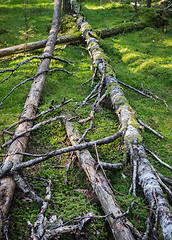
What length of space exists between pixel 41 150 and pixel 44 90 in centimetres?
334

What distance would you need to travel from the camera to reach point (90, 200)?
366cm

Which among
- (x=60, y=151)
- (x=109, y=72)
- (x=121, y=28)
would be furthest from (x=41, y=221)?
(x=121, y=28)

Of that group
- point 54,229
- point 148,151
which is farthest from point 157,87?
point 54,229

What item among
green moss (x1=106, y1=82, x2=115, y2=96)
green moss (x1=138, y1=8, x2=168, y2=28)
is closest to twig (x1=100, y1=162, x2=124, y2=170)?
green moss (x1=106, y1=82, x2=115, y2=96)

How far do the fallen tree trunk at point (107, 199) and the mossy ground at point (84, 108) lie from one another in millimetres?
275

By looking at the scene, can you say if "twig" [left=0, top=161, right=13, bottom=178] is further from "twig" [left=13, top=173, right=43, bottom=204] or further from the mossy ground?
the mossy ground

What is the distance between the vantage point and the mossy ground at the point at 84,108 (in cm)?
359

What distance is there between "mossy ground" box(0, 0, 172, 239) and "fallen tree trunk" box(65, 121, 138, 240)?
0.90 ft

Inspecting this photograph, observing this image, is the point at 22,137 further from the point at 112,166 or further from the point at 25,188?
the point at 112,166

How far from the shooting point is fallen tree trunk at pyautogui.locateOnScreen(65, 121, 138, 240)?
2.99m

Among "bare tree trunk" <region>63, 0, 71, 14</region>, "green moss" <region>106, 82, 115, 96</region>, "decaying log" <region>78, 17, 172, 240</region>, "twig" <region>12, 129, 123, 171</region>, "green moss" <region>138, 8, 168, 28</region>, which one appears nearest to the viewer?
"decaying log" <region>78, 17, 172, 240</region>

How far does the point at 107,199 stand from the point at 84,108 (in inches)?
149

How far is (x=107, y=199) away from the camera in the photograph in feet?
11.3

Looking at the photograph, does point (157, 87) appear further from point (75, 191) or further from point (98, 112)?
point (75, 191)
